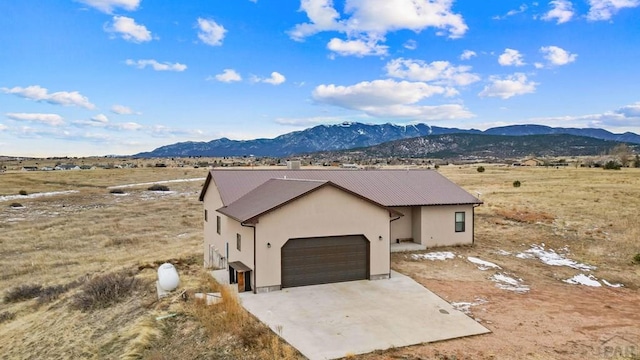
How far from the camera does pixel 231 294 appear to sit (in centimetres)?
1588

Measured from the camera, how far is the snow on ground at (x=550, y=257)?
22.9 meters

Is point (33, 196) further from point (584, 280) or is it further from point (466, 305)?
point (584, 280)

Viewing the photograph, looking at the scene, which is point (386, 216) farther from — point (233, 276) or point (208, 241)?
point (208, 241)

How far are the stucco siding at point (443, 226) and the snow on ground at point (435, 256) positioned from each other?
1460 millimetres

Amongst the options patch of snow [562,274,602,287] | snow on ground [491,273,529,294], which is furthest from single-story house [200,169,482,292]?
patch of snow [562,274,602,287]

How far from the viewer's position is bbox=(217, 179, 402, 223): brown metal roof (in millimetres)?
16969

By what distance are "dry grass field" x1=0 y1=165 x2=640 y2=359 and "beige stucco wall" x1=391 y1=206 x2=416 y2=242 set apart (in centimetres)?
253

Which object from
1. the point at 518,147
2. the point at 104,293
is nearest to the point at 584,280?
the point at 104,293

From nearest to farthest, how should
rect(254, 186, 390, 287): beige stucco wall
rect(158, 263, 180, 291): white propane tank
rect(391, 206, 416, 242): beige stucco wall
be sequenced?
rect(254, 186, 390, 287): beige stucco wall, rect(158, 263, 180, 291): white propane tank, rect(391, 206, 416, 242): beige stucco wall

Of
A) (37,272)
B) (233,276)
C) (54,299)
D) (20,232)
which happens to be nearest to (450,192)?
(233,276)

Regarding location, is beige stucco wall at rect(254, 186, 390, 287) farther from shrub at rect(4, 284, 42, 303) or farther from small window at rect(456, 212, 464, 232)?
shrub at rect(4, 284, 42, 303)

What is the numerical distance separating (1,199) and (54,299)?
43.4m

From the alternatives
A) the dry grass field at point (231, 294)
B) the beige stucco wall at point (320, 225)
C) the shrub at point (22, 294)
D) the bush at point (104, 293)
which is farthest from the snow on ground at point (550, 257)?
the shrub at point (22, 294)

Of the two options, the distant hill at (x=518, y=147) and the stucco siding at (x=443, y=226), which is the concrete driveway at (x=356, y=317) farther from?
the distant hill at (x=518, y=147)
